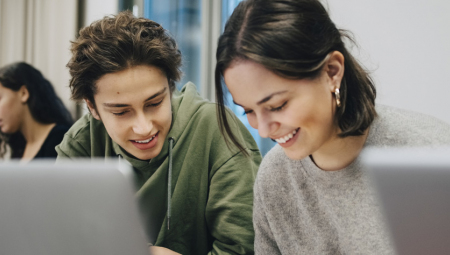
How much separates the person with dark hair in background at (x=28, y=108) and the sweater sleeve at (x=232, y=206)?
Result: 1405 millimetres

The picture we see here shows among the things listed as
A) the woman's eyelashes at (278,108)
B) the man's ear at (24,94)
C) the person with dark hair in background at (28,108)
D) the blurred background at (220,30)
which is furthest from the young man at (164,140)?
the man's ear at (24,94)

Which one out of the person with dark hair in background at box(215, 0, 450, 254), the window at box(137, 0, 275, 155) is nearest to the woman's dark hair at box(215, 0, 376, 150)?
the person with dark hair in background at box(215, 0, 450, 254)

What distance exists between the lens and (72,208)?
0.52m

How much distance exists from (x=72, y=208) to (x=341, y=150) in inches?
24.3

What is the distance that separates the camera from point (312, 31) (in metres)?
Result: 0.82

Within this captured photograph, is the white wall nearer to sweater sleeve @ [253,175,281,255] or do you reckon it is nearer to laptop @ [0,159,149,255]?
sweater sleeve @ [253,175,281,255]

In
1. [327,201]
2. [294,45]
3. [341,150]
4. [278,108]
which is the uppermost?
[294,45]

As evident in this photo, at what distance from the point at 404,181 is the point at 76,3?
3046 mm

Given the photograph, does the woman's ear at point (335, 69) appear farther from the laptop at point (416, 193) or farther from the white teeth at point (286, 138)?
the laptop at point (416, 193)

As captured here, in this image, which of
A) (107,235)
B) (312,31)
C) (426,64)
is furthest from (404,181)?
(426,64)

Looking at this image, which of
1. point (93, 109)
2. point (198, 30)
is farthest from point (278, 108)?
point (198, 30)

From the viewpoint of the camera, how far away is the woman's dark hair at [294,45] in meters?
0.79

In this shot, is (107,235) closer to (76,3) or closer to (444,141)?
(444,141)

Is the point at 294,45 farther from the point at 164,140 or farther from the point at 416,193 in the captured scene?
the point at 164,140
